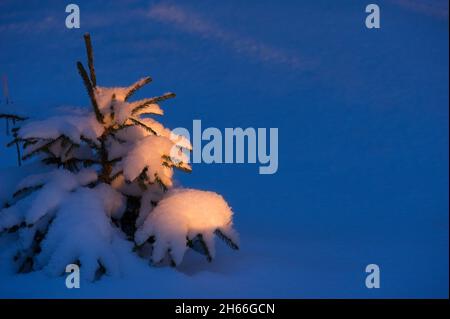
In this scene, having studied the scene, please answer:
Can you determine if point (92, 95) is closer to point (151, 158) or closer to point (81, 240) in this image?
point (151, 158)

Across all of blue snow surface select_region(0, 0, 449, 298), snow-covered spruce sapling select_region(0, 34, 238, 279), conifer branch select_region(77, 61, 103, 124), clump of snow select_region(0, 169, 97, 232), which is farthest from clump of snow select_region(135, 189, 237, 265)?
conifer branch select_region(77, 61, 103, 124)

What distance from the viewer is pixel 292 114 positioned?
33.0 feet

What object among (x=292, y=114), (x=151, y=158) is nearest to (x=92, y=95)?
(x=151, y=158)

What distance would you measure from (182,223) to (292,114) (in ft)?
20.7

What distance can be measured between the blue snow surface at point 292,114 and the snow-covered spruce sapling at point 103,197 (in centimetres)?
21

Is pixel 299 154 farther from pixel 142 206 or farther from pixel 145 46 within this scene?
pixel 145 46

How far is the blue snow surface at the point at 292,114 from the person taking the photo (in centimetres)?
434

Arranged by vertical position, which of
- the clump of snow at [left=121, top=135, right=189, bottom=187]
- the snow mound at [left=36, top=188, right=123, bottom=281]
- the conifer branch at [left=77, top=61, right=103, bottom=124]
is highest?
the conifer branch at [left=77, top=61, right=103, bottom=124]

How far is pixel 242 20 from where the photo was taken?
1425cm

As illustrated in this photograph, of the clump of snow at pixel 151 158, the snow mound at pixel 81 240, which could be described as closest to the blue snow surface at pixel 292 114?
the snow mound at pixel 81 240

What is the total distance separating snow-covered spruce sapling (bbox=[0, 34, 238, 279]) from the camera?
3969 millimetres

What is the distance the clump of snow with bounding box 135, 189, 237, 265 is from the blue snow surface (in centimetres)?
20

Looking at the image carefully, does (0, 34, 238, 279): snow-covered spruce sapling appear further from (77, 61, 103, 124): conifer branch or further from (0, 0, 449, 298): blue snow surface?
(0, 0, 449, 298): blue snow surface
